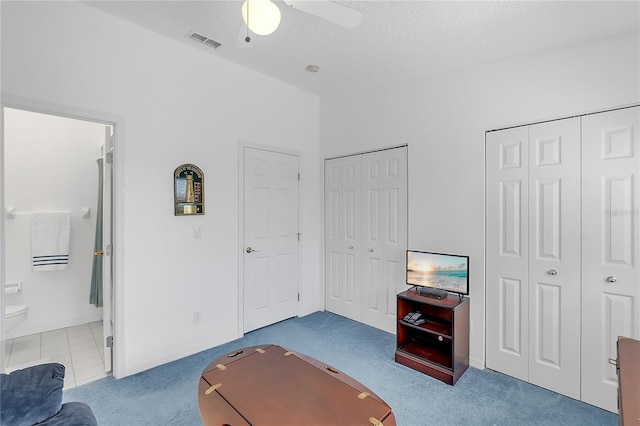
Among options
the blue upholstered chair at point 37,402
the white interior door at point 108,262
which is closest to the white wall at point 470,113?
the white interior door at point 108,262

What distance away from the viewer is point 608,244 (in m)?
2.23

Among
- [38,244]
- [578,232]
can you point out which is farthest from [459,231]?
[38,244]

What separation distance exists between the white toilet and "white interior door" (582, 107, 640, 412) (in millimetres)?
4859

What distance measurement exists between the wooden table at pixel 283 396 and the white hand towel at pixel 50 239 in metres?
2.94

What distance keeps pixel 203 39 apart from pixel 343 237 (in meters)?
2.53

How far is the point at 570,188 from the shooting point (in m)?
2.36

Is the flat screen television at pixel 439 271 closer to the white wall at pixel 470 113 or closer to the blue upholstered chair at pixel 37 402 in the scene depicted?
the white wall at pixel 470 113

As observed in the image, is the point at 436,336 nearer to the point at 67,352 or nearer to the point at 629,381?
the point at 629,381

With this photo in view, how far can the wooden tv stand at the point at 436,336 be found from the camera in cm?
254

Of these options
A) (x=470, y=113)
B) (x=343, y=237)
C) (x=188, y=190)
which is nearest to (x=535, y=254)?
(x=470, y=113)

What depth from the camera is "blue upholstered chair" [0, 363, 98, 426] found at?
50.1 inches

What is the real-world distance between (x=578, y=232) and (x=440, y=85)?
173 centimetres

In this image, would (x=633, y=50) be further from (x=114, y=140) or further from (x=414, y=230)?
(x=114, y=140)

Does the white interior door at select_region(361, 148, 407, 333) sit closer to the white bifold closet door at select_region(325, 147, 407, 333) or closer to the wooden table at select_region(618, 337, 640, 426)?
the white bifold closet door at select_region(325, 147, 407, 333)
